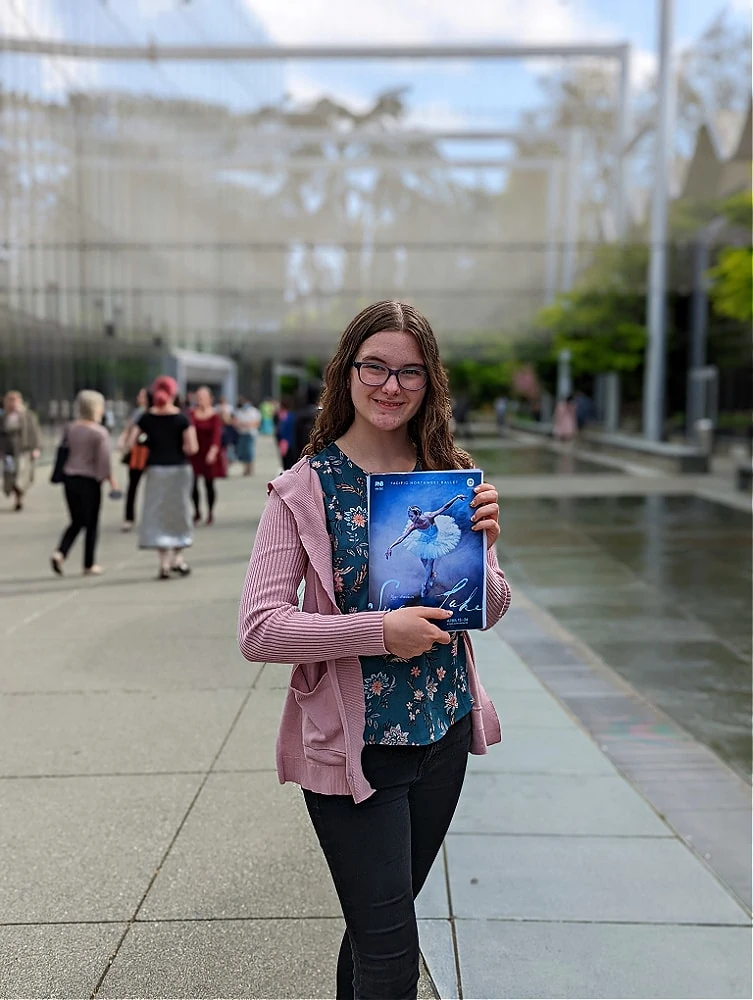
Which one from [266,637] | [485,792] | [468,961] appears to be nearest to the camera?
[266,637]

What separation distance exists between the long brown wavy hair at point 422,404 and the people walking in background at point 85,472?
7862 millimetres

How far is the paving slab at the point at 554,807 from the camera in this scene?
443 centimetres

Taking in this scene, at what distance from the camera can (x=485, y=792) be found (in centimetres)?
482

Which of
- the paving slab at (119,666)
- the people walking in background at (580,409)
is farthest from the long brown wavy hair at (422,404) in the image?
the people walking in background at (580,409)

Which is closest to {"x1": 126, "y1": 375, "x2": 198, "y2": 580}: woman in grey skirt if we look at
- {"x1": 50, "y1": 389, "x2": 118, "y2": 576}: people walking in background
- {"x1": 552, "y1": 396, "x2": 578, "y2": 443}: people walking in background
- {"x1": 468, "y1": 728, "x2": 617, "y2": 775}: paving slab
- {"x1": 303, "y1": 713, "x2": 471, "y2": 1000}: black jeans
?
{"x1": 50, "y1": 389, "x2": 118, "y2": 576}: people walking in background

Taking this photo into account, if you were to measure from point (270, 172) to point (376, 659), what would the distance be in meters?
42.1

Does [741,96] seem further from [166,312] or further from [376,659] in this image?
[376,659]

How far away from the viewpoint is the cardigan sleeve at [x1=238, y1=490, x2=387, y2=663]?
2.25 metres

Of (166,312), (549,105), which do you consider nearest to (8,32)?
(166,312)

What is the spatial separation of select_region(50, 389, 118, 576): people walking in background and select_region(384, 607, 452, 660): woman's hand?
8224 mm

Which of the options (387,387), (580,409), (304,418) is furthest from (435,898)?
(580,409)

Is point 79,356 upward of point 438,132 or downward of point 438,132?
downward

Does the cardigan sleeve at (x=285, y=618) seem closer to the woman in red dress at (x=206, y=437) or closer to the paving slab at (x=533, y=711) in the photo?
the paving slab at (x=533, y=711)

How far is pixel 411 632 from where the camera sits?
7.29 feet
